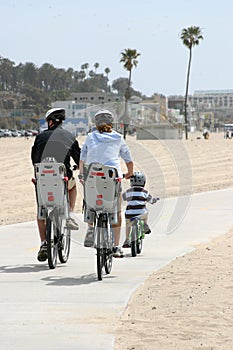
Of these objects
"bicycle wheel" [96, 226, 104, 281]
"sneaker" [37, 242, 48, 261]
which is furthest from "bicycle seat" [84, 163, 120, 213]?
"sneaker" [37, 242, 48, 261]

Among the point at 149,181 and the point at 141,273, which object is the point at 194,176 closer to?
the point at 149,181

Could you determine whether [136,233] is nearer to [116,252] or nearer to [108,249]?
[116,252]

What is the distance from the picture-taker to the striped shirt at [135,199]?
10656 millimetres

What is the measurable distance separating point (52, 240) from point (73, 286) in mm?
1062

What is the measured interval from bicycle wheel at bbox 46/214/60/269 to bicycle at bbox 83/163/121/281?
561 millimetres

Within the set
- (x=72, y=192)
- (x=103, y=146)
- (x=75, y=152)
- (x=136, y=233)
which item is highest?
(x=103, y=146)

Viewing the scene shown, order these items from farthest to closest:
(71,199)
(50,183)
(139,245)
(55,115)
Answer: (139,245), (71,199), (55,115), (50,183)

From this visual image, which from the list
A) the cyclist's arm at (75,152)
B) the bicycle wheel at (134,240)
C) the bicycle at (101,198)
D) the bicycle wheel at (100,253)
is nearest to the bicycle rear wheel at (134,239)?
the bicycle wheel at (134,240)

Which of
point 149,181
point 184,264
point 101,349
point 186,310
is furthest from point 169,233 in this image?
point 149,181

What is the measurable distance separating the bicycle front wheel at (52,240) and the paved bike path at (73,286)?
114 millimetres

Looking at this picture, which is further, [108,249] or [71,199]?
[71,199]

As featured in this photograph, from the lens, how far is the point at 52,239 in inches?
373

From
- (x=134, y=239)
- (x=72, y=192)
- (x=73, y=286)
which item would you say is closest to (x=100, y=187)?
(x=73, y=286)

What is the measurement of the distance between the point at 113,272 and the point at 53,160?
1.37 m
